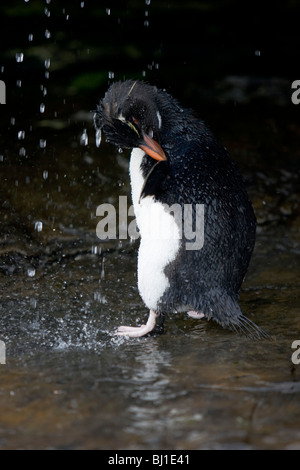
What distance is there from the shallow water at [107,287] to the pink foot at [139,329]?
58 mm

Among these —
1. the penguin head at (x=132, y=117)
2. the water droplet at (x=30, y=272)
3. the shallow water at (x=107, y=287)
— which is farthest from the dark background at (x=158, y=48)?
the penguin head at (x=132, y=117)

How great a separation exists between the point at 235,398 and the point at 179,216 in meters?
0.91

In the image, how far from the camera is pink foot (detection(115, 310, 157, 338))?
3174 millimetres

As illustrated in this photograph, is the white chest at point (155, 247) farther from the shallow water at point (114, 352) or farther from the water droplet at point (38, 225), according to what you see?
the water droplet at point (38, 225)

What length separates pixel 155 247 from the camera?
3086 millimetres

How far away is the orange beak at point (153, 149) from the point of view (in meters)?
3.10

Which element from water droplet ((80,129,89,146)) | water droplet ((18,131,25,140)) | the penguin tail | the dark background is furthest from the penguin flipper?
the dark background

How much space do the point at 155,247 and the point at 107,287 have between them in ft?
2.57

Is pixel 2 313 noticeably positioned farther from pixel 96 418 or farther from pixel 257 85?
pixel 257 85

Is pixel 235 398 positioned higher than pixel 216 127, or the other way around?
pixel 216 127

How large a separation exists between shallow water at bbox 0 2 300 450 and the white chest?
22 cm

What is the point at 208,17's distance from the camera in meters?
7.00
